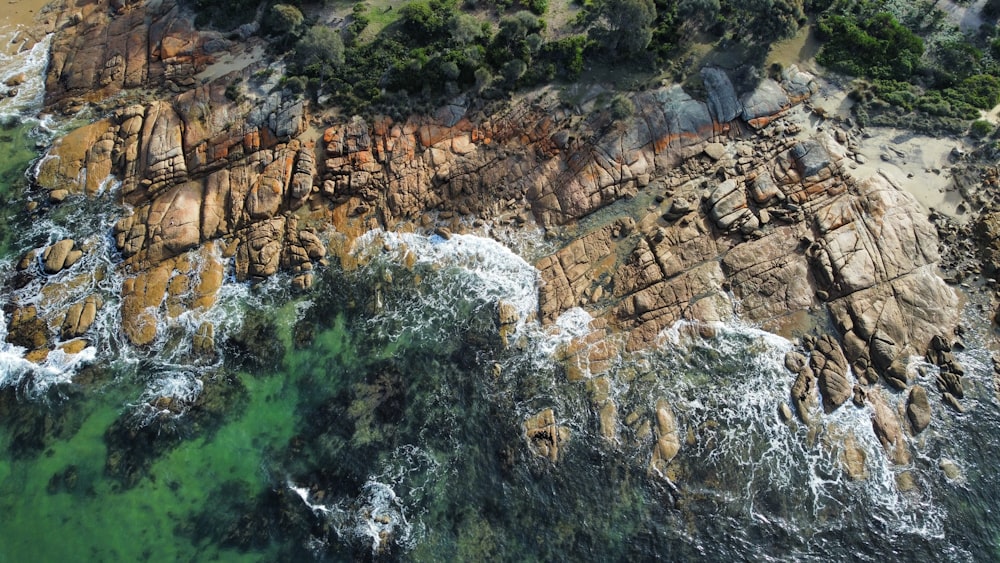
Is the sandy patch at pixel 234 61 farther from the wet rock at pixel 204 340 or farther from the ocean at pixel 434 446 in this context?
the wet rock at pixel 204 340

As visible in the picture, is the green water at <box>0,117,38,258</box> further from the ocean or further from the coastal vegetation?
the coastal vegetation

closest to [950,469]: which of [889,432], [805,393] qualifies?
[889,432]

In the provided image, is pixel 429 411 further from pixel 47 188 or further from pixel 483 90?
pixel 47 188

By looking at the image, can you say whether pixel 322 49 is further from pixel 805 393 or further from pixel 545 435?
pixel 805 393

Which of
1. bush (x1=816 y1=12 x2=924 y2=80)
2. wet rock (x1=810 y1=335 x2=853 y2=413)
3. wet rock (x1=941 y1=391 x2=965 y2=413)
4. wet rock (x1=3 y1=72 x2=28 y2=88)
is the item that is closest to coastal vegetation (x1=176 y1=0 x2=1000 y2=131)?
bush (x1=816 y1=12 x2=924 y2=80)

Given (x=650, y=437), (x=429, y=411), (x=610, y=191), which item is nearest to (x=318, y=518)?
(x=429, y=411)
